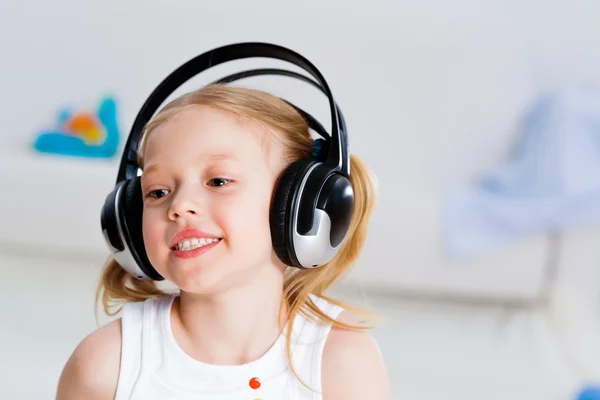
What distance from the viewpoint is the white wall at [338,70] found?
2691mm

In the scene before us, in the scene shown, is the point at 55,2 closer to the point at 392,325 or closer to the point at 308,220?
the point at 392,325

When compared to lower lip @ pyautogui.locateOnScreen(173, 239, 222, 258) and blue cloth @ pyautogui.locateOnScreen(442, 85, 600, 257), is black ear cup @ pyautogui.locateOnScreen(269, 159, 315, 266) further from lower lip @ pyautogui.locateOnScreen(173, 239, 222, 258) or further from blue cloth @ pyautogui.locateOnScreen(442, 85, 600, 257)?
blue cloth @ pyautogui.locateOnScreen(442, 85, 600, 257)

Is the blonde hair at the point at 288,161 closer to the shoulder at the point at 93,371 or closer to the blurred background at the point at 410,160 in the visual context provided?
the shoulder at the point at 93,371

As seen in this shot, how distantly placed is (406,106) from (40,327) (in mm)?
1532

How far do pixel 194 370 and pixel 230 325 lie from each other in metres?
0.07

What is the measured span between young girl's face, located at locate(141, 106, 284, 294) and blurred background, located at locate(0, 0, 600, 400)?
2.93ft

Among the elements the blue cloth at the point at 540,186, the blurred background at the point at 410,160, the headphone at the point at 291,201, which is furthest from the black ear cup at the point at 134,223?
the blue cloth at the point at 540,186

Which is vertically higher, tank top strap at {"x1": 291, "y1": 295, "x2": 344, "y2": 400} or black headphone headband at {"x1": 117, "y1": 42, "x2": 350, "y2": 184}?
black headphone headband at {"x1": 117, "y1": 42, "x2": 350, "y2": 184}

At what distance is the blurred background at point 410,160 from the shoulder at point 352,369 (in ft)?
2.36

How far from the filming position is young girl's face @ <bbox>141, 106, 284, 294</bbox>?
3.43ft

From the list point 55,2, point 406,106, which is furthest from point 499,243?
point 55,2

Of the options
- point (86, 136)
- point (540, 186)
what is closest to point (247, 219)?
point (540, 186)

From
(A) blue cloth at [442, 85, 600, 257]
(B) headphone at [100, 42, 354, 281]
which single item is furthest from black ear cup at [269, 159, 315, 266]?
(A) blue cloth at [442, 85, 600, 257]

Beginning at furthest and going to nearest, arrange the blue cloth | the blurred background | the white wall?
the white wall
the blue cloth
the blurred background
